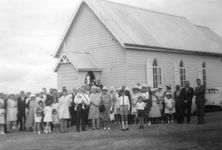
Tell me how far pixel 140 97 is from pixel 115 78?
23.6 ft

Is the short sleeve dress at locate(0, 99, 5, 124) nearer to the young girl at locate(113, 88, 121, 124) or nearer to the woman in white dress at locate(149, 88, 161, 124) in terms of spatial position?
the young girl at locate(113, 88, 121, 124)

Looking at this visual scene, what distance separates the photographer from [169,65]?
2744 cm

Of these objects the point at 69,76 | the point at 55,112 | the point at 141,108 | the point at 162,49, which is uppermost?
the point at 162,49

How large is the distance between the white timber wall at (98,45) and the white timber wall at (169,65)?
68 cm

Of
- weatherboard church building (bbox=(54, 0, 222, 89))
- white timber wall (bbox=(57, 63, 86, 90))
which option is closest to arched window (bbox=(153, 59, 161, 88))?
weatherboard church building (bbox=(54, 0, 222, 89))

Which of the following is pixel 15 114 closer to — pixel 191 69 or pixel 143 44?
pixel 143 44

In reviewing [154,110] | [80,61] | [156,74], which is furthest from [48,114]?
[156,74]

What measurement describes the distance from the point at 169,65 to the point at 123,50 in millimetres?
5256

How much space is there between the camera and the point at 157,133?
47.8 ft

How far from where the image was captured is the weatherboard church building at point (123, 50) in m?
24.0

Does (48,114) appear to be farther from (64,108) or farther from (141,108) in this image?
(141,108)

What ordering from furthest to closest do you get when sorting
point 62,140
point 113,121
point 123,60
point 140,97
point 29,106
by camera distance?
point 123,60 → point 113,121 → point 29,106 → point 140,97 → point 62,140

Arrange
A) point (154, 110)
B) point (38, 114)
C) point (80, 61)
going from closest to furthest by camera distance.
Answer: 1. point (38, 114)
2. point (154, 110)
3. point (80, 61)

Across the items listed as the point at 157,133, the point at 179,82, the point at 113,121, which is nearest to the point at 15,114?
the point at 113,121
